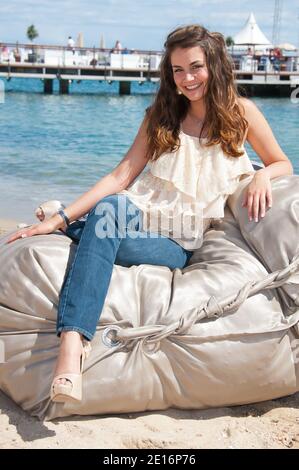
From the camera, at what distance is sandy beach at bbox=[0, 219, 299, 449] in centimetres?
281

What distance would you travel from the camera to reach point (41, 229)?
10.6 ft

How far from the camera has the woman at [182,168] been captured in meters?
3.17

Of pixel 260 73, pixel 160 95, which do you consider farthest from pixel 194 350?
pixel 260 73

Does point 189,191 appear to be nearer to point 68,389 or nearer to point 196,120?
point 196,120

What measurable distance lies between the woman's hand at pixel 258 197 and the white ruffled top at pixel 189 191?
17 centimetres

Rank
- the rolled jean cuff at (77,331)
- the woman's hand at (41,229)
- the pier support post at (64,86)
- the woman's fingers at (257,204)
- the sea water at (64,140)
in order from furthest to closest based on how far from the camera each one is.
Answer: the pier support post at (64,86)
the sea water at (64,140)
the woman's hand at (41,229)
the woman's fingers at (257,204)
the rolled jean cuff at (77,331)

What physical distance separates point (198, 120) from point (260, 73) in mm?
36492

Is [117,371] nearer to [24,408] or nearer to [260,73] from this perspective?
[24,408]

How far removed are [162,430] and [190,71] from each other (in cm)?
161

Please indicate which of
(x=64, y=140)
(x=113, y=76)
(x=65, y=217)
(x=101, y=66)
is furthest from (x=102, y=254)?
(x=101, y=66)

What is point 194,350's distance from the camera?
116 inches

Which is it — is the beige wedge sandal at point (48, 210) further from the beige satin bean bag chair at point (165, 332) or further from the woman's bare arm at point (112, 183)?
the beige satin bean bag chair at point (165, 332)

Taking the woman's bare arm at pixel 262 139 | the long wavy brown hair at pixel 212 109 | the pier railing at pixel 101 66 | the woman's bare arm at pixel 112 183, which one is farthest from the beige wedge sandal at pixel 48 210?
the pier railing at pixel 101 66

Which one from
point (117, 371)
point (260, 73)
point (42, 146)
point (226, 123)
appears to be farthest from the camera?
point (260, 73)
